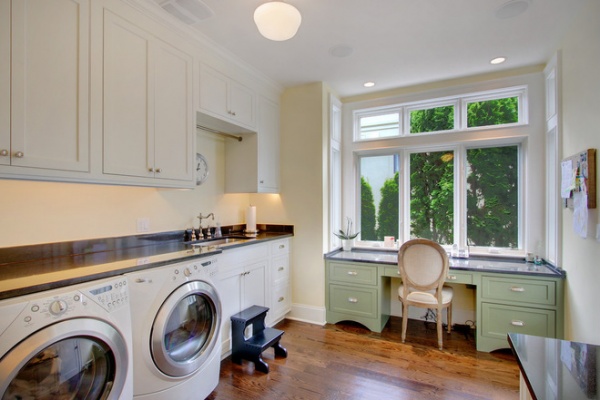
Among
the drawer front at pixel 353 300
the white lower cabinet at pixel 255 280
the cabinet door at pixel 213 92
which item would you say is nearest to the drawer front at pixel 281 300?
the white lower cabinet at pixel 255 280

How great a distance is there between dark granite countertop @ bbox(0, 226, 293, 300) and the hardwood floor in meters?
1.07

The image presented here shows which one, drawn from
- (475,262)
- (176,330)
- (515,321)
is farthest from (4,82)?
(515,321)

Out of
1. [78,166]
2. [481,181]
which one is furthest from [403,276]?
[78,166]

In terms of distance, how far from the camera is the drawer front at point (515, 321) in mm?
2578

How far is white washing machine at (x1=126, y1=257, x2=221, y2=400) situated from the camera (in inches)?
66.3

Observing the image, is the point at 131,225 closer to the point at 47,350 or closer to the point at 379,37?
the point at 47,350

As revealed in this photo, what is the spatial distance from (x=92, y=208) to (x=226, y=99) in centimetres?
148

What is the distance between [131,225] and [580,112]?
11.9 feet

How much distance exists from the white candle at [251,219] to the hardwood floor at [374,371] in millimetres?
1262

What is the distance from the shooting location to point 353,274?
10.9 feet

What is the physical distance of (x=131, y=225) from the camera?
7.90 ft

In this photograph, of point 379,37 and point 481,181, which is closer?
point 379,37

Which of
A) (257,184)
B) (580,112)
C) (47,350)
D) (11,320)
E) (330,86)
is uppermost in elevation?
(330,86)

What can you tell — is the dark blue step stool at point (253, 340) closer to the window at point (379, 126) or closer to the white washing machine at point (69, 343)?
the white washing machine at point (69, 343)
